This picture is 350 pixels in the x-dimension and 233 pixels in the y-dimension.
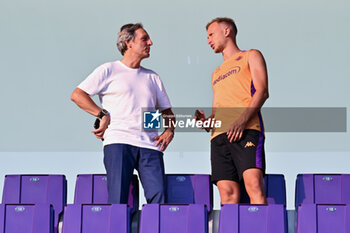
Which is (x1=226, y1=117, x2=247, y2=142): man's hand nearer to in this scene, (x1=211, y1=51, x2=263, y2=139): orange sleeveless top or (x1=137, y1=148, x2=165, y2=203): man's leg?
(x1=211, y1=51, x2=263, y2=139): orange sleeveless top

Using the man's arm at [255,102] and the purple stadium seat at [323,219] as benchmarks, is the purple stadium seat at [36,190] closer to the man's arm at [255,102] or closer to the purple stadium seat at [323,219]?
the man's arm at [255,102]

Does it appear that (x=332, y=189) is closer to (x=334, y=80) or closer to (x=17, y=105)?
(x=334, y=80)

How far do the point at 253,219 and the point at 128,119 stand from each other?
80 cm

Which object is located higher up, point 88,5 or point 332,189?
point 88,5

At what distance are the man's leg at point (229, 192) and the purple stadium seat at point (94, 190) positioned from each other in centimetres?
41

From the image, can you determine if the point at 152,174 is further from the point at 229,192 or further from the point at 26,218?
the point at 26,218

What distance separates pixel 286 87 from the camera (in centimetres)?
492

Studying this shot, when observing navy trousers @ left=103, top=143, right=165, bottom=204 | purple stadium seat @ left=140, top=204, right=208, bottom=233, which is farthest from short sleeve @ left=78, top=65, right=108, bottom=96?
purple stadium seat @ left=140, top=204, right=208, bottom=233

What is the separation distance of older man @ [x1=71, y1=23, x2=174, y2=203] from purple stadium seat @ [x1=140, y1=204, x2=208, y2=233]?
36cm

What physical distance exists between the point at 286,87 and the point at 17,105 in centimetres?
172

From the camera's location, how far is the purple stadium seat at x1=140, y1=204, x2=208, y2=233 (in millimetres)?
2875

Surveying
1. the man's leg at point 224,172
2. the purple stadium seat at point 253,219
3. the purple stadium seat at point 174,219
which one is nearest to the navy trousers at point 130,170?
the man's leg at point 224,172

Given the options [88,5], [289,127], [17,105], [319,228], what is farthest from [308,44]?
[319,228]

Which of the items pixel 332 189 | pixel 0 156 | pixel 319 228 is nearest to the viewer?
pixel 319 228
